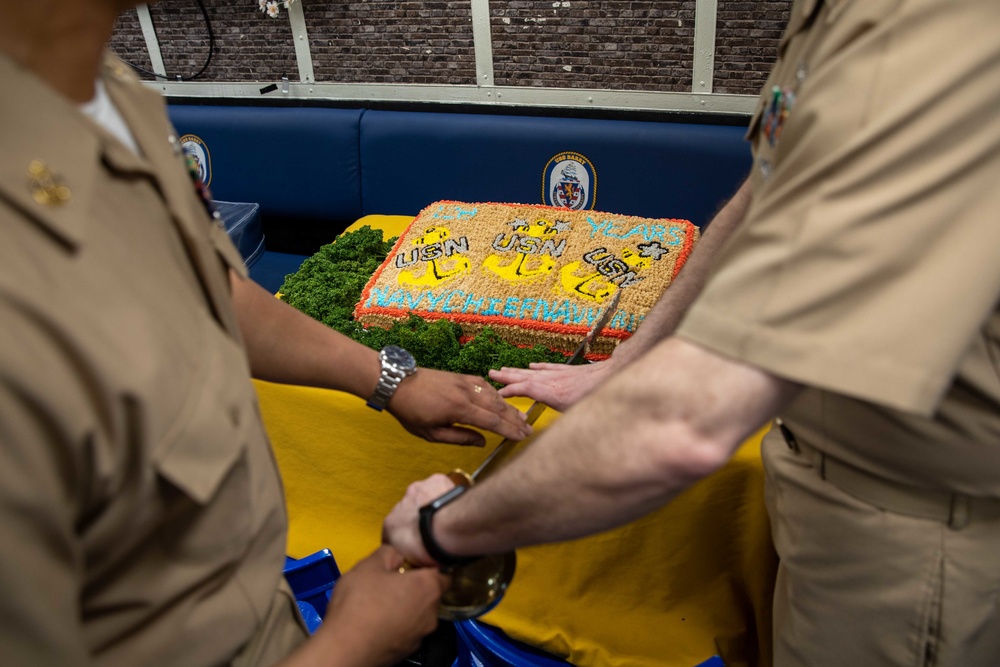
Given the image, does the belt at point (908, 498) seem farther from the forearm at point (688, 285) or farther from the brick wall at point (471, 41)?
the brick wall at point (471, 41)

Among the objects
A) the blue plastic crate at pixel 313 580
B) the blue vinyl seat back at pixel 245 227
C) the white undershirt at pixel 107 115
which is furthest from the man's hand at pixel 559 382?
the blue vinyl seat back at pixel 245 227

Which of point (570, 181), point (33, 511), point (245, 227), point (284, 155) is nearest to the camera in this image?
point (33, 511)

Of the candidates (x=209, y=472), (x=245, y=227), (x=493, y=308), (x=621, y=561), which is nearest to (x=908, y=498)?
(x=621, y=561)

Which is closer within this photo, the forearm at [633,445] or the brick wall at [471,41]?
the forearm at [633,445]

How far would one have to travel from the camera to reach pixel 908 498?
2.89ft

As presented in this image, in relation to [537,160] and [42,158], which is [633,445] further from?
[537,160]

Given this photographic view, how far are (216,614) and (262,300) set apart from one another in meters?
0.47

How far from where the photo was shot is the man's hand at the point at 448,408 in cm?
114

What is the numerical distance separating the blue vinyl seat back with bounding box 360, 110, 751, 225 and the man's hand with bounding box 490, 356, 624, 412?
43.5 inches

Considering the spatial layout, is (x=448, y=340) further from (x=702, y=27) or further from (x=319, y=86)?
(x=319, y=86)

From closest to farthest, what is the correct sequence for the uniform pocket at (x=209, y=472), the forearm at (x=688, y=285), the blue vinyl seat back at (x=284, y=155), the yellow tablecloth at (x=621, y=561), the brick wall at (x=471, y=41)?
the uniform pocket at (x=209, y=472) → the forearm at (x=688, y=285) → the yellow tablecloth at (x=621, y=561) → the brick wall at (x=471, y=41) → the blue vinyl seat back at (x=284, y=155)

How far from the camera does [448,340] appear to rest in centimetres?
150

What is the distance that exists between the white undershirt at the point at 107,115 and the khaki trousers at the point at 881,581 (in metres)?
0.91

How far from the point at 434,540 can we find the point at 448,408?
0.32 meters
